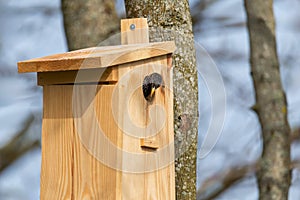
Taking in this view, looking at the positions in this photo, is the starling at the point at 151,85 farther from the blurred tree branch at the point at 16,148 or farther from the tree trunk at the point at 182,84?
the blurred tree branch at the point at 16,148

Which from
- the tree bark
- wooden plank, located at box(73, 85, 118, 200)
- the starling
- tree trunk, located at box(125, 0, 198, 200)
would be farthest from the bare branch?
wooden plank, located at box(73, 85, 118, 200)

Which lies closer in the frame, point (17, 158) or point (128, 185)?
point (128, 185)

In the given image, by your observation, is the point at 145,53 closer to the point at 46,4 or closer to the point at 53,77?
the point at 53,77

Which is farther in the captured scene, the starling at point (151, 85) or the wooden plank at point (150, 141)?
the starling at point (151, 85)

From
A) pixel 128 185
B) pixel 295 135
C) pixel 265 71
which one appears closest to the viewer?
pixel 128 185

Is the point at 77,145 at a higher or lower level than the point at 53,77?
lower

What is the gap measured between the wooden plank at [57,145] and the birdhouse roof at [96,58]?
94 mm

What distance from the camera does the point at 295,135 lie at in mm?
5336

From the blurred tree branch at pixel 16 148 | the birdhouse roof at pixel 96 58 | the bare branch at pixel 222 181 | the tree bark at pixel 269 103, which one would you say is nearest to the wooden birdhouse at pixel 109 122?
the birdhouse roof at pixel 96 58

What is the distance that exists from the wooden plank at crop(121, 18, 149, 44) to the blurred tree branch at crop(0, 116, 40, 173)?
2545mm

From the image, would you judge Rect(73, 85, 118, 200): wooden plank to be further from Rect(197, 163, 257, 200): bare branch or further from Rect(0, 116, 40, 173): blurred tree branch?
Rect(197, 163, 257, 200): bare branch

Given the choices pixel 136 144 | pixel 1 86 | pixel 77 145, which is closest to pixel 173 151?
pixel 136 144

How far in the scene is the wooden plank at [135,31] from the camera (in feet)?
6.55

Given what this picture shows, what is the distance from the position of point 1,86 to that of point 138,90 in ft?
10.0
